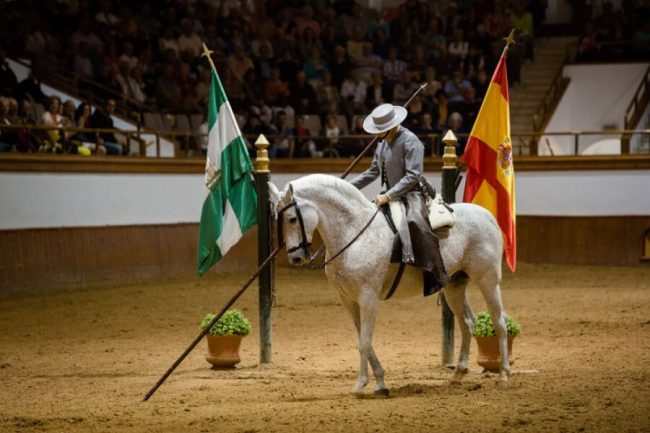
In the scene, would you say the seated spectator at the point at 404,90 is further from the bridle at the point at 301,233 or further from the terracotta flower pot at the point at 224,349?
the bridle at the point at 301,233

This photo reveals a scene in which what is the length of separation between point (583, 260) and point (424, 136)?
12.0 feet

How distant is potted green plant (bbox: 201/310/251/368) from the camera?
997cm

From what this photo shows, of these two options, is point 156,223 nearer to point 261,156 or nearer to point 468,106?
point 468,106

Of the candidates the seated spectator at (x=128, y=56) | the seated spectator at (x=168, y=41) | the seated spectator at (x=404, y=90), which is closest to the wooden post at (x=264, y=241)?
the seated spectator at (x=128, y=56)

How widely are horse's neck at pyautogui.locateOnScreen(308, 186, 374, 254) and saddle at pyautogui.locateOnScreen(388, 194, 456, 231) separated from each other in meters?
0.35

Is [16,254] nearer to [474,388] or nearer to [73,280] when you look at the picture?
[73,280]

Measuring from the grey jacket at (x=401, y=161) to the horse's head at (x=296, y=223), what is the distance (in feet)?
2.55

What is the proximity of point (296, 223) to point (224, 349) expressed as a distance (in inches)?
85.0

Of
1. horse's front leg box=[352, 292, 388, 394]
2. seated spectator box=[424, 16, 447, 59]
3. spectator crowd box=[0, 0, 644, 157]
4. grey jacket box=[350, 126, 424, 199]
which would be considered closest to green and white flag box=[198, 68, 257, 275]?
grey jacket box=[350, 126, 424, 199]

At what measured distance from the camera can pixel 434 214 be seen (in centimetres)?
891

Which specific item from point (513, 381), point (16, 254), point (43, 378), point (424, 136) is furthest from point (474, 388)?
point (424, 136)

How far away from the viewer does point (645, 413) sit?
24.0 ft

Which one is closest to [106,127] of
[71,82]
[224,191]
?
[71,82]

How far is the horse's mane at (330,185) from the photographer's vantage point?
8.50 meters
